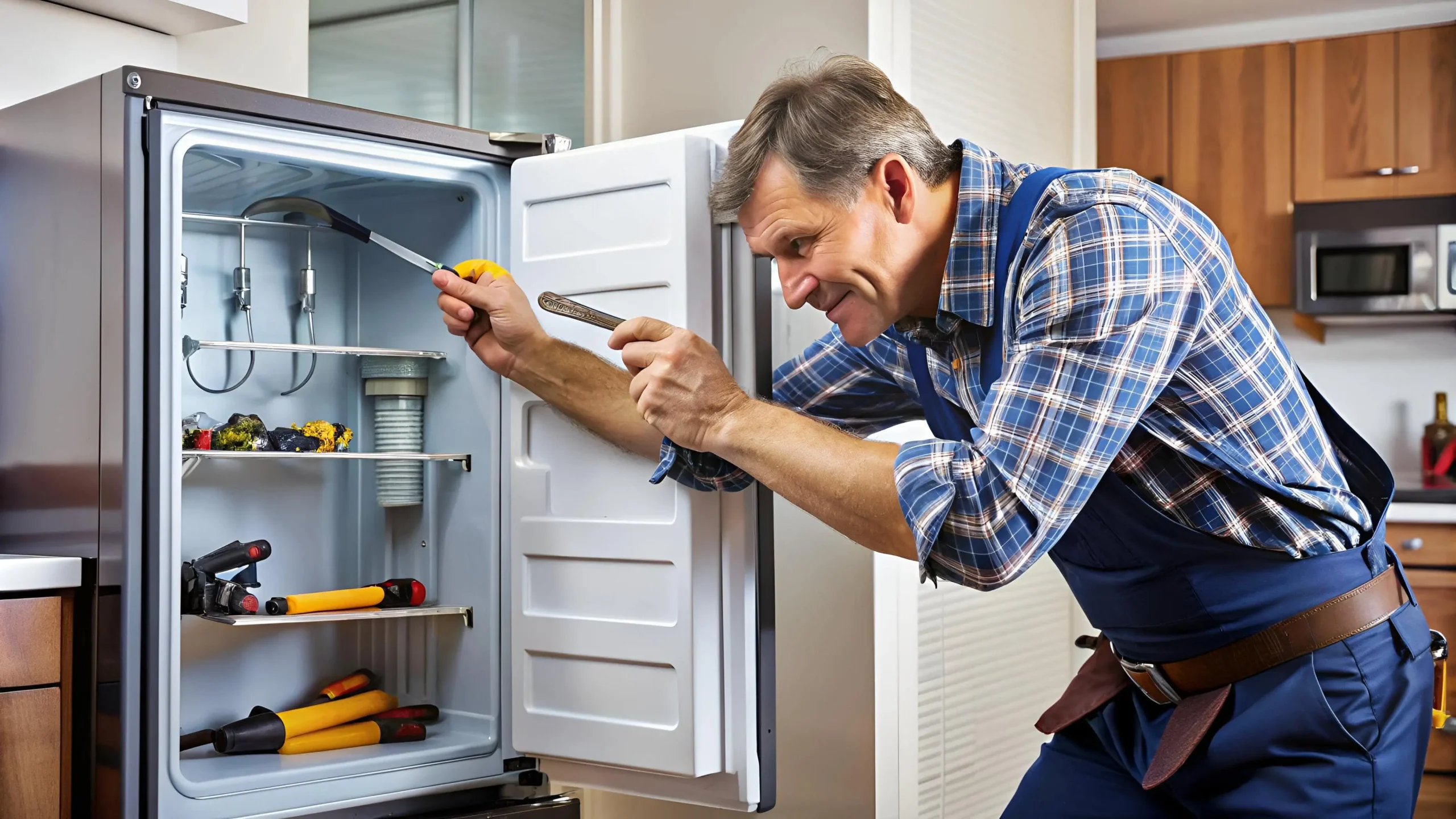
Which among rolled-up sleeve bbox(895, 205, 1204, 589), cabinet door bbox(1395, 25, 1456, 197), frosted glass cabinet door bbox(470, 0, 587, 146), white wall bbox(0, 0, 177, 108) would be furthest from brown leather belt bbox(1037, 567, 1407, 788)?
cabinet door bbox(1395, 25, 1456, 197)

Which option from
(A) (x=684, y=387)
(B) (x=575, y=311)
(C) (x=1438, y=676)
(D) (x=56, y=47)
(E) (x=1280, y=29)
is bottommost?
(C) (x=1438, y=676)

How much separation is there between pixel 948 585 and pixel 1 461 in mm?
1703

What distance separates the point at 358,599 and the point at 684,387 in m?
0.74

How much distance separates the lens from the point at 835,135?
1342 millimetres

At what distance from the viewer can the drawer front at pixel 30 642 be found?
4.77 feet

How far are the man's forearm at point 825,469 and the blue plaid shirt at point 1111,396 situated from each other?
4 cm

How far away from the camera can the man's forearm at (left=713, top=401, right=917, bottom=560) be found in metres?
1.27

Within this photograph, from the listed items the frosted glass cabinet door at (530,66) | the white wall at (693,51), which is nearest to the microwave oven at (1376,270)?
the white wall at (693,51)

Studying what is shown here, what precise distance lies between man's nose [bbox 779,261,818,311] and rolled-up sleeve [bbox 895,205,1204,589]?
0.89 ft

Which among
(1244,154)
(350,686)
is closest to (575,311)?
(350,686)

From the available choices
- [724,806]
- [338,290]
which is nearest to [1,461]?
[338,290]

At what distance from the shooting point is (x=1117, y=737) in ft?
4.74

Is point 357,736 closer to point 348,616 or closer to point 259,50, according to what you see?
point 348,616

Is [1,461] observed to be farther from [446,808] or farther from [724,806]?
[724,806]
